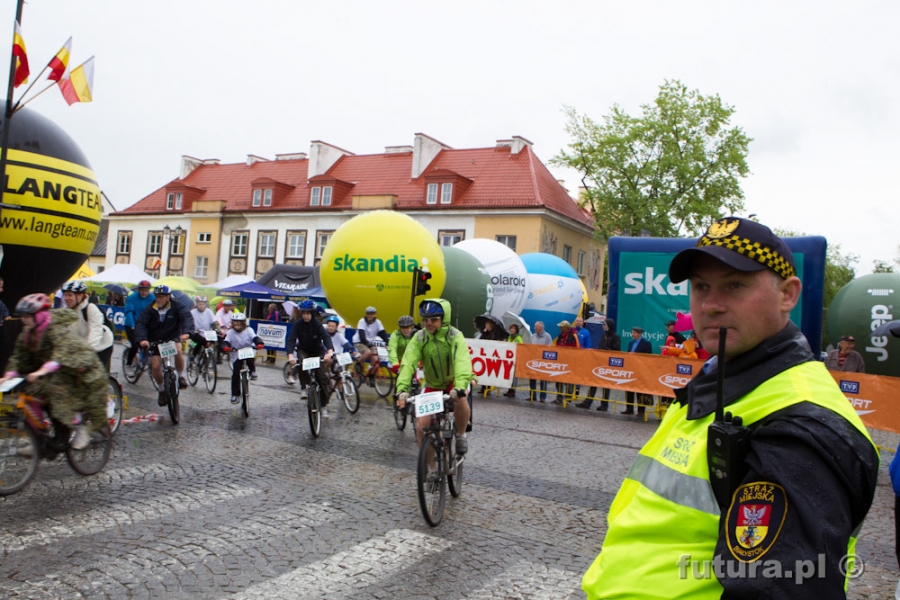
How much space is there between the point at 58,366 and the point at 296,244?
42189mm

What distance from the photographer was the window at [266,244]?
49.6m

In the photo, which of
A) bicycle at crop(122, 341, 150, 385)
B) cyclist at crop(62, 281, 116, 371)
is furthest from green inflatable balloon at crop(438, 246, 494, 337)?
cyclist at crop(62, 281, 116, 371)

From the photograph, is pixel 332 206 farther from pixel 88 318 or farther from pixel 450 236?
pixel 88 318

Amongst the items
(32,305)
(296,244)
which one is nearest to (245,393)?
(32,305)

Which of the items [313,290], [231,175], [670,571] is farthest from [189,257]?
[670,571]

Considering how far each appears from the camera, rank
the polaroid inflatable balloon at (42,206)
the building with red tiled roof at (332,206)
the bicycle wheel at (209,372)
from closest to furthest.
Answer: the polaroid inflatable balloon at (42,206) < the bicycle wheel at (209,372) < the building with red tiled roof at (332,206)

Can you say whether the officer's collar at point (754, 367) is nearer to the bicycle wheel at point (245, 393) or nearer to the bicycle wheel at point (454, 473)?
the bicycle wheel at point (454, 473)

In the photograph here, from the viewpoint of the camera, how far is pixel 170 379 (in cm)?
1059

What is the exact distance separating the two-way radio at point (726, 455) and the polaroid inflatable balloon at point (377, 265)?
1639 cm

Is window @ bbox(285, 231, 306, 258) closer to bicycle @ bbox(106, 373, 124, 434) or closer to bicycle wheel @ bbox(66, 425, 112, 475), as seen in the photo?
bicycle @ bbox(106, 373, 124, 434)

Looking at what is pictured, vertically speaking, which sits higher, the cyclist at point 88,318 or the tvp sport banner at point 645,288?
the tvp sport banner at point 645,288

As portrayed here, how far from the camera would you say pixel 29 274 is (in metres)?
10.2

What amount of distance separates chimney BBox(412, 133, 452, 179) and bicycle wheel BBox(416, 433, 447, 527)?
4187cm

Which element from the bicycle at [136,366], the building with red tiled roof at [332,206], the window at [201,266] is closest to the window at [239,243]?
the building with red tiled roof at [332,206]
